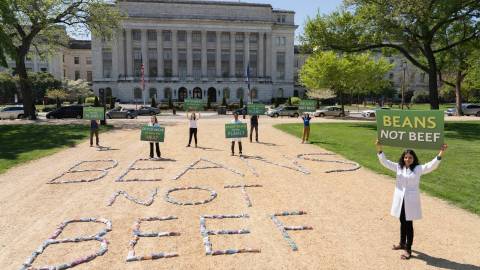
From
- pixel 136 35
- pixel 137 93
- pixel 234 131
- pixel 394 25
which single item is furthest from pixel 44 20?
pixel 136 35

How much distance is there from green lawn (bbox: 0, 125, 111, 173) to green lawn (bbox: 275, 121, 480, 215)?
14882mm

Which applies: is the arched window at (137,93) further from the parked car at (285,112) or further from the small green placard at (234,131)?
the small green placard at (234,131)

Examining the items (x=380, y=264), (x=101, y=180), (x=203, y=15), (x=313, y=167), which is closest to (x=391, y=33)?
(x=313, y=167)

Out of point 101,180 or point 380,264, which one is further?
point 101,180

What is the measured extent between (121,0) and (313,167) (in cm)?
8580

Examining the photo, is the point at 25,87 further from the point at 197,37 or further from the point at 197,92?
the point at 197,37

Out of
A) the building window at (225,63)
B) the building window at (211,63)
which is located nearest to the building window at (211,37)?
the building window at (211,63)

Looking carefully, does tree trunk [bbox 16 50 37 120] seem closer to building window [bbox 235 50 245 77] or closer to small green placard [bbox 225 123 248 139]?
small green placard [bbox 225 123 248 139]

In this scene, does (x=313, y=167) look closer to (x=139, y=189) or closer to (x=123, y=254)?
(x=139, y=189)

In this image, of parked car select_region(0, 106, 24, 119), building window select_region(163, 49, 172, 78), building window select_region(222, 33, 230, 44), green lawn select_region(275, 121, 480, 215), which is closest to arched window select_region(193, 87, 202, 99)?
building window select_region(163, 49, 172, 78)

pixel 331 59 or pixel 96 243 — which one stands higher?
pixel 331 59

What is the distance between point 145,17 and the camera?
92.1 m

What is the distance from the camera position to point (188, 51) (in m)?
95.5

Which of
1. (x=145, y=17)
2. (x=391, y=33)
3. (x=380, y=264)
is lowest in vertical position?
(x=380, y=264)
